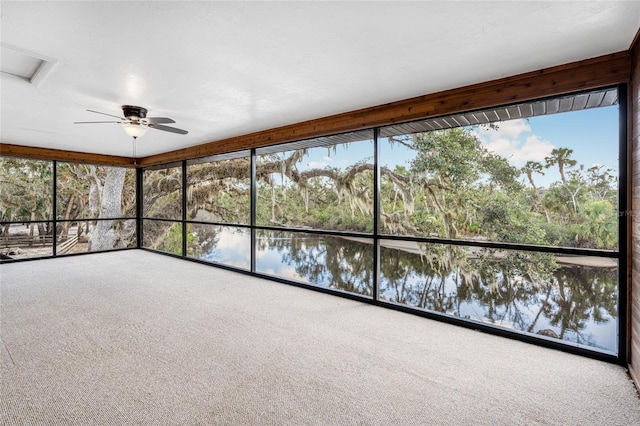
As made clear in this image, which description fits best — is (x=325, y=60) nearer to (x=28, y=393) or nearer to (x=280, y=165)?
(x=28, y=393)

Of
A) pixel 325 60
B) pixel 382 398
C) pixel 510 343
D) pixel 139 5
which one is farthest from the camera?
pixel 510 343

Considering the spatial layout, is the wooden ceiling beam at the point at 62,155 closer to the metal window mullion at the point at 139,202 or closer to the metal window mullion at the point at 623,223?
the metal window mullion at the point at 139,202

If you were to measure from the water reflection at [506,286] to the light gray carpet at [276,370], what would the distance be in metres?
0.77

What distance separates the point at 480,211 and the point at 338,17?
161 inches

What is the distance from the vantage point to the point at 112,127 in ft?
14.9

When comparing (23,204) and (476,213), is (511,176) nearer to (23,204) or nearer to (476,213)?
(476,213)

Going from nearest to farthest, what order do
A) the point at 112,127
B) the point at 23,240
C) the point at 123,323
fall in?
the point at 123,323 → the point at 112,127 → the point at 23,240

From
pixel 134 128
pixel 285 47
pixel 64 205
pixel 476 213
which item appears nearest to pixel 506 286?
pixel 476 213

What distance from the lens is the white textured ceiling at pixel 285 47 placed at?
1801 mm

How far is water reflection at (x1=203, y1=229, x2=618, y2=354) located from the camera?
4.51m

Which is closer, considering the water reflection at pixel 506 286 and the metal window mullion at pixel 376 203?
the metal window mullion at pixel 376 203

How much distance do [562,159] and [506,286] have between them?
2.13m

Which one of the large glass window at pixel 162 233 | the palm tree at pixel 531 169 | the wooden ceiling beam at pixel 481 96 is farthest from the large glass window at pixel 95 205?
the palm tree at pixel 531 169

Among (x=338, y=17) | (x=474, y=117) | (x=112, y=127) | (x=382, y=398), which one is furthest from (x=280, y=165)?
(x=382, y=398)
